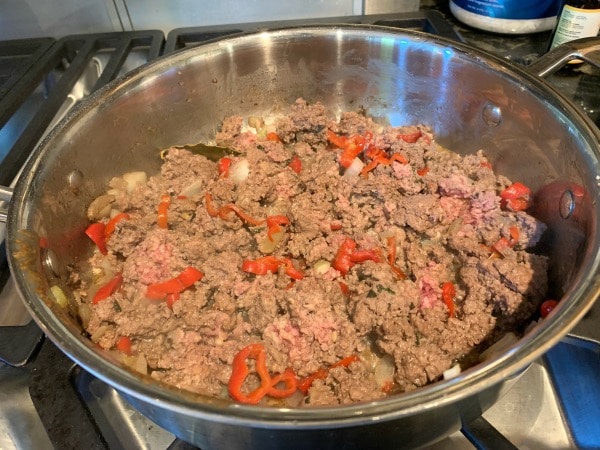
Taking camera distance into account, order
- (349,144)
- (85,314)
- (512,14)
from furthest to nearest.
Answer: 1. (512,14)
2. (349,144)
3. (85,314)

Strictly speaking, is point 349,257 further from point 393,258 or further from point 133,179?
point 133,179

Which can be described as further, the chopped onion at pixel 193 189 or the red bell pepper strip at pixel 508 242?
the chopped onion at pixel 193 189

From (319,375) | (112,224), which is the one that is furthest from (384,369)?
(112,224)

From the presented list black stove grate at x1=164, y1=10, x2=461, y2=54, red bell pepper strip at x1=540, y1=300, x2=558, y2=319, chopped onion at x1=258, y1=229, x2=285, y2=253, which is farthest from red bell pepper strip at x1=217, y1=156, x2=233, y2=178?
red bell pepper strip at x1=540, y1=300, x2=558, y2=319

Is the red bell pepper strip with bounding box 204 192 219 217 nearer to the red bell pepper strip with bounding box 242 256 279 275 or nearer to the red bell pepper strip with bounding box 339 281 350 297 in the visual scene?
the red bell pepper strip with bounding box 242 256 279 275

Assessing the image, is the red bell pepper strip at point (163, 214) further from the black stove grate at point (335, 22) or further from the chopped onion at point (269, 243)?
the black stove grate at point (335, 22)

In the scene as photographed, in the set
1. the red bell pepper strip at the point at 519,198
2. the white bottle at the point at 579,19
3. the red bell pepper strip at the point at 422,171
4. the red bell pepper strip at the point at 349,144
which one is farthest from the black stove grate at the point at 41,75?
the white bottle at the point at 579,19

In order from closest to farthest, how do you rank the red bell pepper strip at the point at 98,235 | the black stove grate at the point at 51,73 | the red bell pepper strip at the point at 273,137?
the red bell pepper strip at the point at 98,235 < the black stove grate at the point at 51,73 < the red bell pepper strip at the point at 273,137
